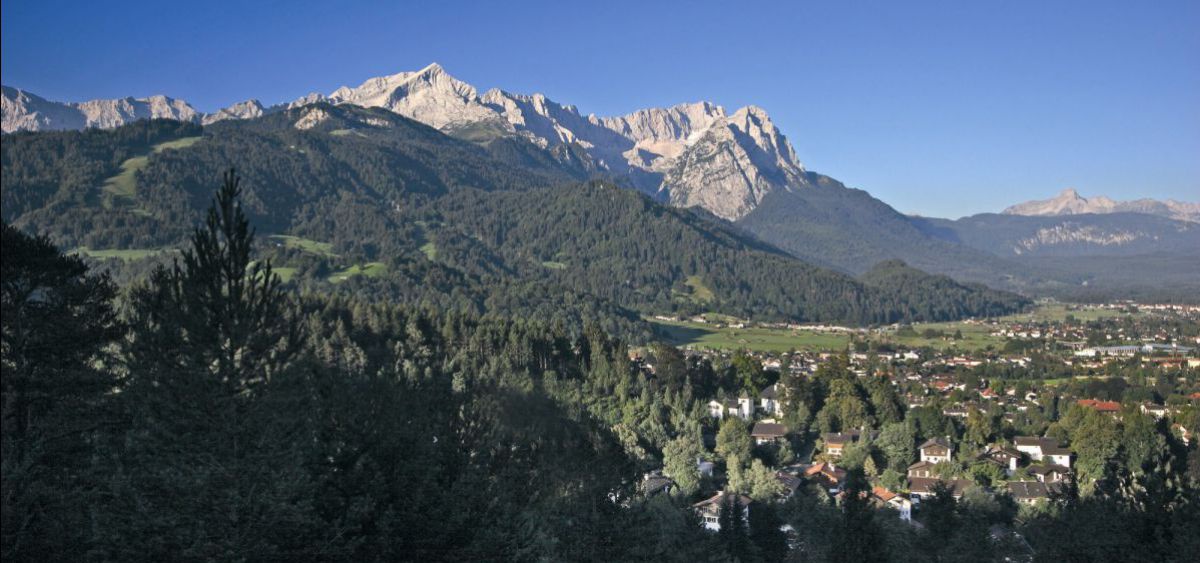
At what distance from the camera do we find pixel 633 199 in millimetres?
196875

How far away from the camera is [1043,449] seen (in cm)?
4925

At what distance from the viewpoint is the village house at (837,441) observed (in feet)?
171

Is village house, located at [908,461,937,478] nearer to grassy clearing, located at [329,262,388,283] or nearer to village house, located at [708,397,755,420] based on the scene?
village house, located at [708,397,755,420]

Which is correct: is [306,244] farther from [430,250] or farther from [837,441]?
[837,441]

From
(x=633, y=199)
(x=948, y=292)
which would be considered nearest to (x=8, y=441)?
(x=633, y=199)

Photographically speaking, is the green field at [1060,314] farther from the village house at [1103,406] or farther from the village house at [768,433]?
the village house at [768,433]

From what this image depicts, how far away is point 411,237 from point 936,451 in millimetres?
127968

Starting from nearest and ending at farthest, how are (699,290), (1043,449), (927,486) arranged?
(927,486) < (1043,449) < (699,290)

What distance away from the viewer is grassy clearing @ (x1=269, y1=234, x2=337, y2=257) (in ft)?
433

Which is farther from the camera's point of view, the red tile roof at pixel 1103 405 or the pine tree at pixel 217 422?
the red tile roof at pixel 1103 405

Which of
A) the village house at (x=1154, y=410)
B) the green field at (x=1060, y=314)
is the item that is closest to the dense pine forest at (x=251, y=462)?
the village house at (x=1154, y=410)

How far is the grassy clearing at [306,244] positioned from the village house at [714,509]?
10036 centimetres

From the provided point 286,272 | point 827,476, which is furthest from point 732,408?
point 286,272

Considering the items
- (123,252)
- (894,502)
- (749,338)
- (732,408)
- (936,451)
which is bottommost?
(894,502)
